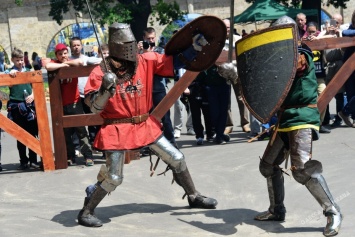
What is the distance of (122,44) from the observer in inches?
299

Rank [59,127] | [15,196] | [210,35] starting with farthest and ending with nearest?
[59,127] < [15,196] < [210,35]

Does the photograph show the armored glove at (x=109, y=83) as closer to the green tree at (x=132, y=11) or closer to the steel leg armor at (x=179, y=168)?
the steel leg armor at (x=179, y=168)

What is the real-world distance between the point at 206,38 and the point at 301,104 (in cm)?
115

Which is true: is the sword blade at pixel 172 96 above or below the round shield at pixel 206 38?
below

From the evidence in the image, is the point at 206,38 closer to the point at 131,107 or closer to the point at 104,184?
the point at 131,107

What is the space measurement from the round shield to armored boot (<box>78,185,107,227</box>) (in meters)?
1.33

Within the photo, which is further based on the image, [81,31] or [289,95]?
[81,31]

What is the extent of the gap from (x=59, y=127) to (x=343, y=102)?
14.1 ft

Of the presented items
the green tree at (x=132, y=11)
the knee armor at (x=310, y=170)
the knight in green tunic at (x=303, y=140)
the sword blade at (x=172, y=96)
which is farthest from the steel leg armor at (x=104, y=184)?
the green tree at (x=132, y=11)

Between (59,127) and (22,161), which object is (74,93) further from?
(22,161)

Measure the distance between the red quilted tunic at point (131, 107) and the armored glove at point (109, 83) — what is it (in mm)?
352

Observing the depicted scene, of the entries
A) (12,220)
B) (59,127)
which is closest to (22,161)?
(59,127)

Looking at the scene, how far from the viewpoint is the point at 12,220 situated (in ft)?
26.9

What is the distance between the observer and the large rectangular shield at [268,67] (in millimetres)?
6836
